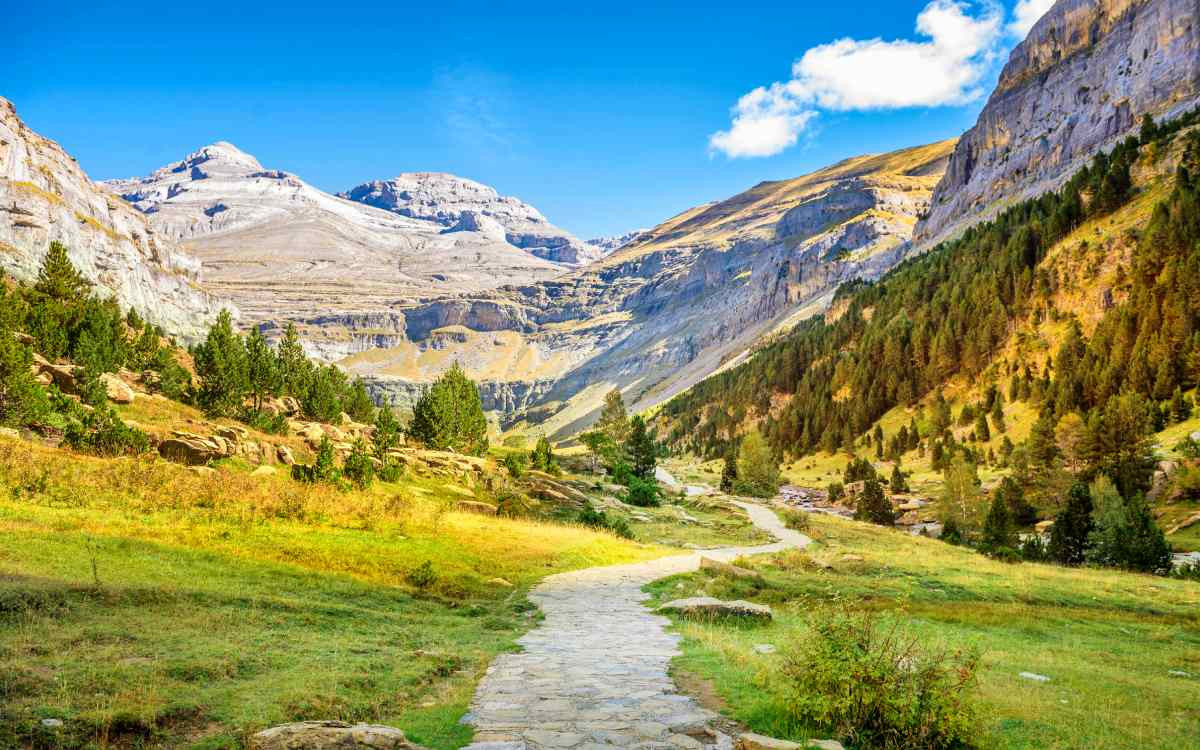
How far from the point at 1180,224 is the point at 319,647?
10342 centimetres

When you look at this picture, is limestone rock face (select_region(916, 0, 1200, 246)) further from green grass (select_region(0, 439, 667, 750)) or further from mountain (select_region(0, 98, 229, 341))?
mountain (select_region(0, 98, 229, 341))

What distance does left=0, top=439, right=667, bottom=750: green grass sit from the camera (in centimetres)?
659

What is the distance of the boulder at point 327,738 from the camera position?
5727 mm

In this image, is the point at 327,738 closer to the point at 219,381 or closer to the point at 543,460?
the point at 219,381

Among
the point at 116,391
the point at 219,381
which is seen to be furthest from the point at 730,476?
the point at 116,391

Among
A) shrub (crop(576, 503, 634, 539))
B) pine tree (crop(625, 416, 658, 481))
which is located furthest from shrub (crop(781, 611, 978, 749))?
pine tree (crop(625, 416, 658, 481))

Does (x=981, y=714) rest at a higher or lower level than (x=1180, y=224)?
lower

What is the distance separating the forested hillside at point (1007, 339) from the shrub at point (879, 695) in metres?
54.4

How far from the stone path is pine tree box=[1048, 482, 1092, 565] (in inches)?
1253

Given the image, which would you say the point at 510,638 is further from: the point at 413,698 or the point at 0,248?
the point at 0,248

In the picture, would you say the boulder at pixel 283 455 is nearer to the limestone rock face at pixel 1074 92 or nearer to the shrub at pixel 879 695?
the shrub at pixel 879 695

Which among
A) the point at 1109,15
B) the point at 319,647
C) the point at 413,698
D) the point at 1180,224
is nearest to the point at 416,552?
the point at 319,647

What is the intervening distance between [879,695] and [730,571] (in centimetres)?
1516

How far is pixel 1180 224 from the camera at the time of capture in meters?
74.6
